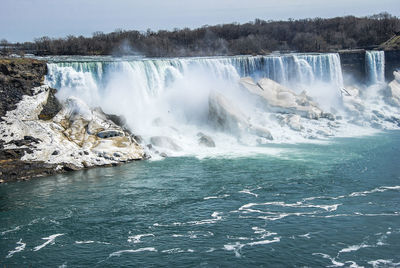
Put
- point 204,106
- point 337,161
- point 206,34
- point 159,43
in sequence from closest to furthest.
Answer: point 337,161 < point 204,106 < point 159,43 < point 206,34

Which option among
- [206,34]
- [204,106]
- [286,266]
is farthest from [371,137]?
[206,34]

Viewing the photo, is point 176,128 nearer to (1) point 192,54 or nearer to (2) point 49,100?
(2) point 49,100

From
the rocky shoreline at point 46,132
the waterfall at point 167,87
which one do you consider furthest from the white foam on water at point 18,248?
the waterfall at point 167,87

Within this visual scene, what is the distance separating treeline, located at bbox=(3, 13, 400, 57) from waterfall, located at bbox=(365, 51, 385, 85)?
43.9 feet

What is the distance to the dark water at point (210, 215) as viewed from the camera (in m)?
18.8

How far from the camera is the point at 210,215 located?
76.0 feet

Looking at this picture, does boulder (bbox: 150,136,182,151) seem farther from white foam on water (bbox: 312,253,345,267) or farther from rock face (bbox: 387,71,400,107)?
rock face (bbox: 387,71,400,107)

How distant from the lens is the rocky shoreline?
32.6 metres

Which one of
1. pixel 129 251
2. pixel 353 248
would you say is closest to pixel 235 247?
pixel 129 251

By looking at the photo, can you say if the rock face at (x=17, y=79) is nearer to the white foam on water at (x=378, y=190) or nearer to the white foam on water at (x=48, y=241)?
the white foam on water at (x=48, y=241)

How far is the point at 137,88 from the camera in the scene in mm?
46844

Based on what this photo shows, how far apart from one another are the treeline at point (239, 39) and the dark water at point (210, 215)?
45099mm

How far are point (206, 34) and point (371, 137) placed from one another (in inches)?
2006

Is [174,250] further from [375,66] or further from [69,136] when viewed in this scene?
[375,66]
